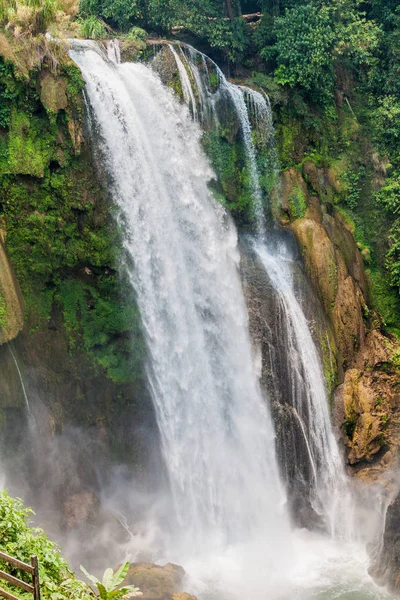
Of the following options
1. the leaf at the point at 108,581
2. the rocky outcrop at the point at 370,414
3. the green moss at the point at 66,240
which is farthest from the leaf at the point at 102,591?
the rocky outcrop at the point at 370,414

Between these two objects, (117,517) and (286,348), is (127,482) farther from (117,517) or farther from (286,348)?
(286,348)

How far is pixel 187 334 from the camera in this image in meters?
17.5

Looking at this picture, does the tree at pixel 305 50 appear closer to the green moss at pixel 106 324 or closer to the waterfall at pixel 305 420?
the waterfall at pixel 305 420

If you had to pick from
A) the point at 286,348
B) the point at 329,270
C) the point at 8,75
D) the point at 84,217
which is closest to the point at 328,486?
the point at 286,348

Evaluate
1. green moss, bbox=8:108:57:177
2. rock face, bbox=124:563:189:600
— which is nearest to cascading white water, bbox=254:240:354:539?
rock face, bbox=124:563:189:600

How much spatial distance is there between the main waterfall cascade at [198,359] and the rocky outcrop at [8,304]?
3.07 meters

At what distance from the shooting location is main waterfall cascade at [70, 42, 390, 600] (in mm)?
16609


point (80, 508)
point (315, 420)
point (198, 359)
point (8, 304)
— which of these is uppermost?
point (8, 304)

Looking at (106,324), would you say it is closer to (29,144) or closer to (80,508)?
(80,508)

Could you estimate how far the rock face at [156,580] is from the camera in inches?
539

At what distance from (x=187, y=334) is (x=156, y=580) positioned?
6.38 metres

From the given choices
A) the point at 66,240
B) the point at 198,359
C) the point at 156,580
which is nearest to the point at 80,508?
the point at 156,580

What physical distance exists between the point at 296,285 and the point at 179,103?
6460mm

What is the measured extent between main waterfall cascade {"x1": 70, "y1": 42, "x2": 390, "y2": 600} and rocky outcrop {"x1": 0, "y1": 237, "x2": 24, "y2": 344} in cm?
307
